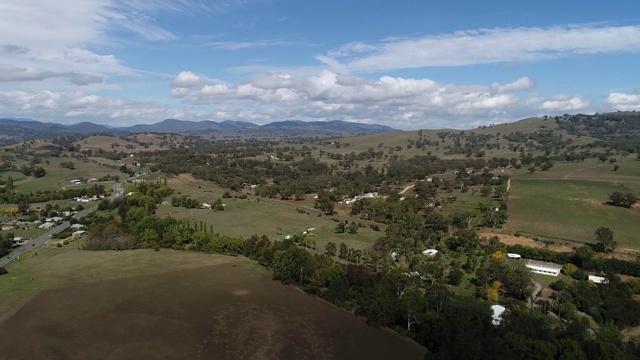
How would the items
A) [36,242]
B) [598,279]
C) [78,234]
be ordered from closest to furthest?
[598,279]
[36,242]
[78,234]

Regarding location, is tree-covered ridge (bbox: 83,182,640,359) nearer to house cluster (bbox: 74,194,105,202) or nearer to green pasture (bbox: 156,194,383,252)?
green pasture (bbox: 156,194,383,252)

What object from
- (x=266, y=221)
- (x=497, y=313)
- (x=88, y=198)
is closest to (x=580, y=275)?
(x=497, y=313)

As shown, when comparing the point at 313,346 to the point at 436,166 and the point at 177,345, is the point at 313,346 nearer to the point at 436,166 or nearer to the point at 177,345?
the point at 177,345

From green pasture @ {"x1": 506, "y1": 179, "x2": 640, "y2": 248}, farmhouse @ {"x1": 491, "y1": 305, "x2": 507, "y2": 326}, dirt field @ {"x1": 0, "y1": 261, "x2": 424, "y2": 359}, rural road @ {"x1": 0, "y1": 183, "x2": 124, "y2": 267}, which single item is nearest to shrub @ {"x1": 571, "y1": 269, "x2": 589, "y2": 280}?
farmhouse @ {"x1": 491, "y1": 305, "x2": 507, "y2": 326}

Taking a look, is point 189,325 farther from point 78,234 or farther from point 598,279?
point 598,279

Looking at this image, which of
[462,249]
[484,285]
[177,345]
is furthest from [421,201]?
[177,345]

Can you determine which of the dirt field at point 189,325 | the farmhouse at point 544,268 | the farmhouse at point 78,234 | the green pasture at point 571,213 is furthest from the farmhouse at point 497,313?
the farmhouse at point 78,234
